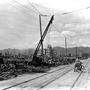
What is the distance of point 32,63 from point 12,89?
2677 centimetres

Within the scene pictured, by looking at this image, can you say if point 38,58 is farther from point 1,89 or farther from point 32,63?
point 1,89

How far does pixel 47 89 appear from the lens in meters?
15.9

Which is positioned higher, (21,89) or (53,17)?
(53,17)

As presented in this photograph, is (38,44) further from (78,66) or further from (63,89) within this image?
(63,89)

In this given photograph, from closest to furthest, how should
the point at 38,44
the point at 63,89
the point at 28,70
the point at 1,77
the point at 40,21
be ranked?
the point at 63,89, the point at 1,77, the point at 28,70, the point at 40,21, the point at 38,44

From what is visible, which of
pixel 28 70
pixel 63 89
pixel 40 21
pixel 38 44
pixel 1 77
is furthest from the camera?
pixel 38 44

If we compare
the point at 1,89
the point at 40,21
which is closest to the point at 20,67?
the point at 40,21

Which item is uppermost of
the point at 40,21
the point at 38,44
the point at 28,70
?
the point at 40,21

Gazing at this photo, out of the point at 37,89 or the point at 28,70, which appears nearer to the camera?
the point at 37,89

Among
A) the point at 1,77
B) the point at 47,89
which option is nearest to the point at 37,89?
the point at 47,89

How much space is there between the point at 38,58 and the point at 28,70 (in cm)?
862

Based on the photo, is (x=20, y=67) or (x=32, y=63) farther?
(x=32, y=63)

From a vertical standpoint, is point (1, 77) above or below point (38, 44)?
below

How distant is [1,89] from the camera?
16.5 meters
